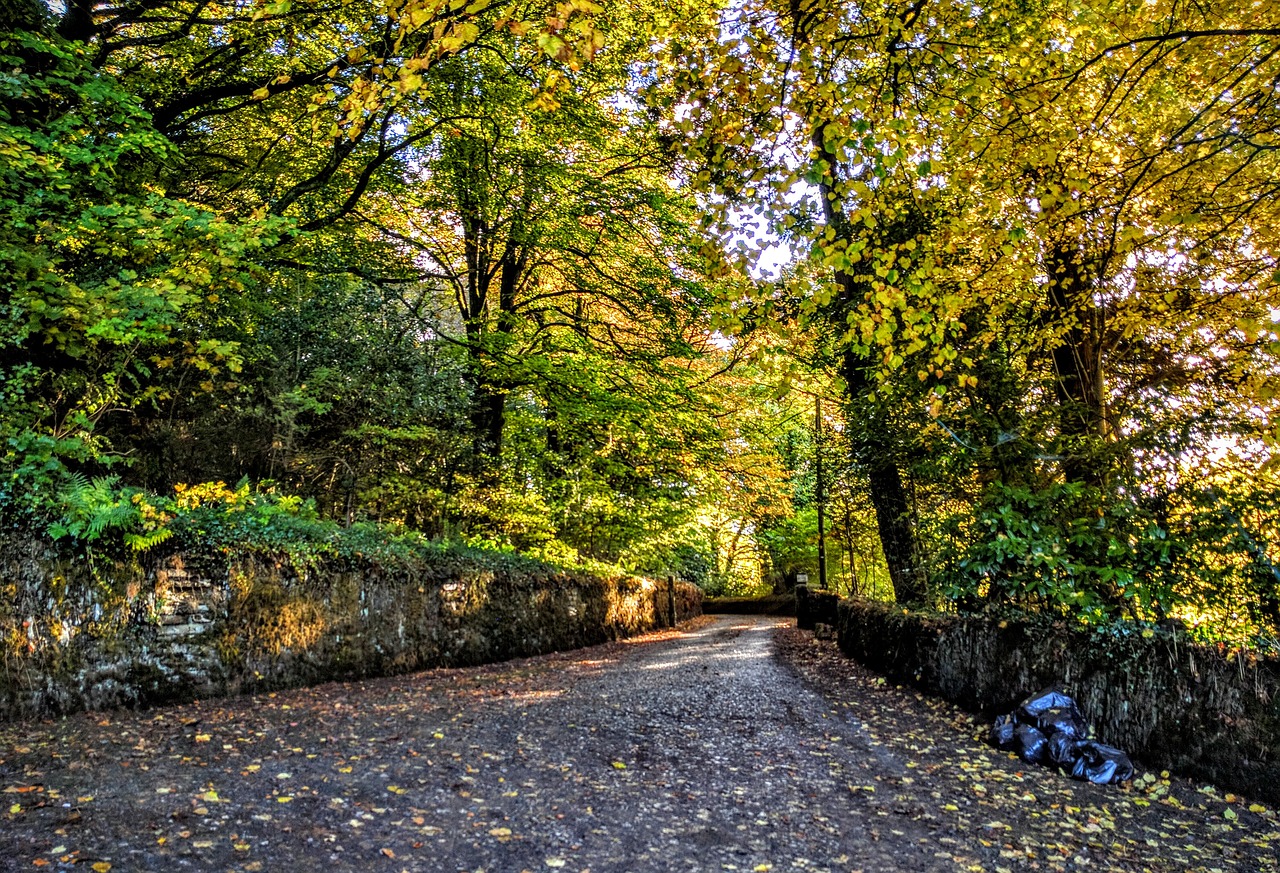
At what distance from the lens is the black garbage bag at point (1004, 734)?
5531 mm

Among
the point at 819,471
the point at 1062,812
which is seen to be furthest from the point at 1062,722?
the point at 819,471

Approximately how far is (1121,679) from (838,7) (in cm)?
534

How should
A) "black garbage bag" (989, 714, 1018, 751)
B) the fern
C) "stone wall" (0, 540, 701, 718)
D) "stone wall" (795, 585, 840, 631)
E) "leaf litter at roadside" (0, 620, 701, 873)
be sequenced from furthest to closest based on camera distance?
1. "stone wall" (795, 585, 840, 631)
2. "black garbage bag" (989, 714, 1018, 751)
3. the fern
4. "stone wall" (0, 540, 701, 718)
5. "leaf litter at roadside" (0, 620, 701, 873)

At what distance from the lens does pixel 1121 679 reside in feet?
17.3

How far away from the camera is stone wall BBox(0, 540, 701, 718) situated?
5.17 meters

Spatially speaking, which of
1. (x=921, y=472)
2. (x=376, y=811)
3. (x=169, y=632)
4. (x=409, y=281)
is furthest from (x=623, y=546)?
(x=376, y=811)

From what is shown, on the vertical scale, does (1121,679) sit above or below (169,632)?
below

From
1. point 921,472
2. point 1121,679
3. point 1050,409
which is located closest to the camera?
point 1121,679

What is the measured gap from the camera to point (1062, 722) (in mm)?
5254

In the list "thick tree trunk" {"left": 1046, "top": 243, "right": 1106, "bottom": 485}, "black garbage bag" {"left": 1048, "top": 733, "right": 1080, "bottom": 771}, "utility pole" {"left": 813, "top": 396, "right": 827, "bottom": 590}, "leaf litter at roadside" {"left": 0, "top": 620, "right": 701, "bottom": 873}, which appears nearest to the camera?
"leaf litter at roadside" {"left": 0, "top": 620, "right": 701, "bottom": 873}

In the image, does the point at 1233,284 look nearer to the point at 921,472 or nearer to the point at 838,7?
the point at 921,472

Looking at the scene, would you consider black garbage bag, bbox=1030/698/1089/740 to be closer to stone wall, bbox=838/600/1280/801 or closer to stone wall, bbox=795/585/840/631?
stone wall, bbox=838/600/1280/801

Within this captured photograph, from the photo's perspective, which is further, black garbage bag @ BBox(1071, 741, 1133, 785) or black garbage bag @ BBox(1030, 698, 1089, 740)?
black garbage bag @ BBox(1030, 698, 1089, 740)

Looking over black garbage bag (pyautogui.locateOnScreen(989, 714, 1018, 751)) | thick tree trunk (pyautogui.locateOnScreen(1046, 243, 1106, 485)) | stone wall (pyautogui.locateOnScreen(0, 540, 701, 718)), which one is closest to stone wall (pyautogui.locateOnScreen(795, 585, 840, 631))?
thick tree trunk (pyautogui.locateOnScreen(1046, 243, 1106, 485))
